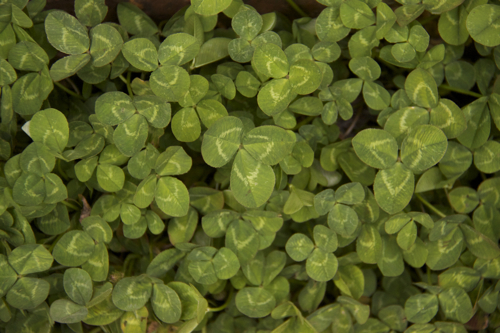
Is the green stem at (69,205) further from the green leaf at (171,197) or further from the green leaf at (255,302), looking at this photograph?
the green leaf at (255,302)

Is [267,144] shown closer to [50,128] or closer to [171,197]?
[171,197]

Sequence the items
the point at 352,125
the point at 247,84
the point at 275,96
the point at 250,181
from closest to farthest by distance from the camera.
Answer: the point at 250,181 < the point at 275,96 < the point at 247,84 < the point at 352,125

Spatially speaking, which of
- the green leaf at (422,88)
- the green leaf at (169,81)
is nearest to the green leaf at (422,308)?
the green leaf at (422,88)

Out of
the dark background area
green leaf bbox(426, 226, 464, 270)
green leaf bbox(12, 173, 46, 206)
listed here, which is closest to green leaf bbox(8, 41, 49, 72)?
the dark background area

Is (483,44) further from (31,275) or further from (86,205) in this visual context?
(31,275)

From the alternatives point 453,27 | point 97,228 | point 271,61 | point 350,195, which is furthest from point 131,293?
point 453,27
